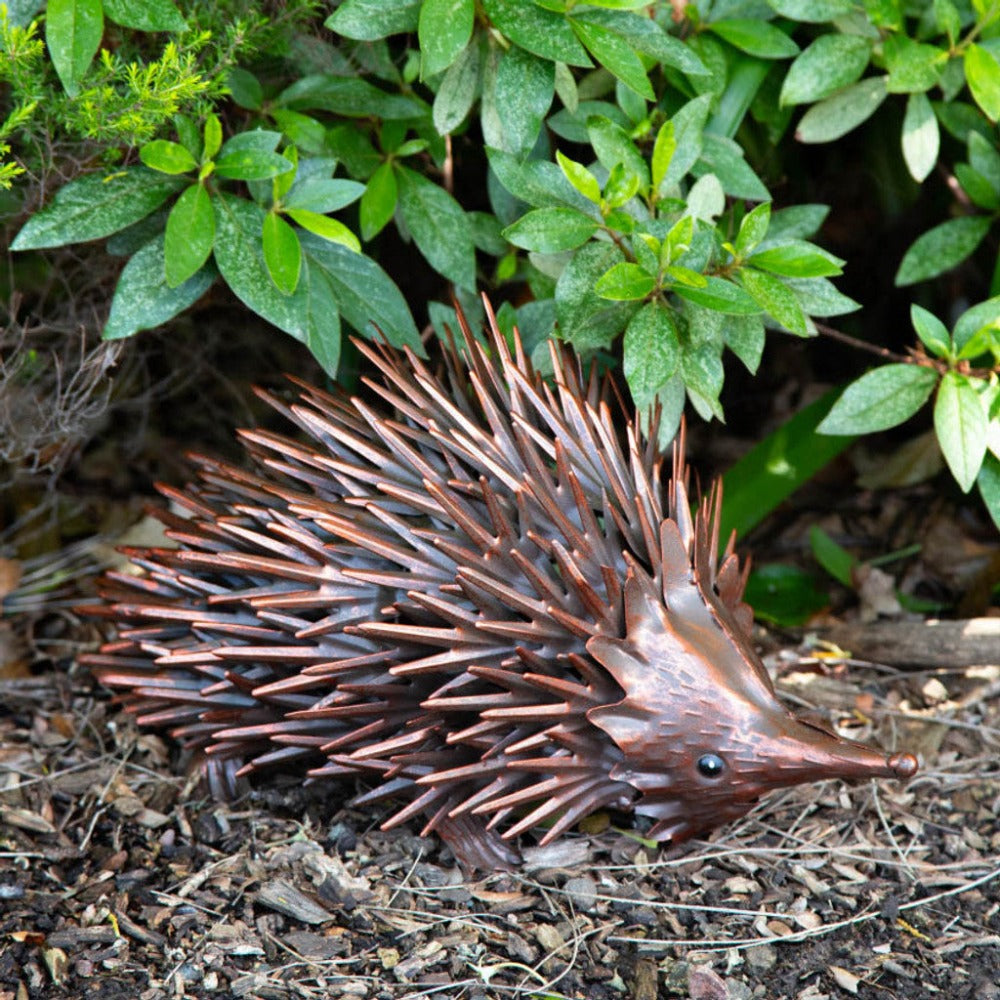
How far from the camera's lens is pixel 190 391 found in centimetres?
407

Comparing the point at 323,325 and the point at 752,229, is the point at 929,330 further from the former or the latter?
the point at 323,325

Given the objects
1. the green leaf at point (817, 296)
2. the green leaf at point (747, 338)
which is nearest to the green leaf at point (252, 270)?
the green leaf at point (747, 338)

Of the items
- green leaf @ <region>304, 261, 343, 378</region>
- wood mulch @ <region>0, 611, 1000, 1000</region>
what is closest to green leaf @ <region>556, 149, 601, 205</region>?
green leaf @ <region>304, 261, 343, 378</region>

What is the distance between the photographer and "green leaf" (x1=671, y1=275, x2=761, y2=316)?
2.34 m

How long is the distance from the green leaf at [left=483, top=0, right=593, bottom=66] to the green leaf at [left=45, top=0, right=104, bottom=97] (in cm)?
73

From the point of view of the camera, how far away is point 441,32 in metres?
2.27

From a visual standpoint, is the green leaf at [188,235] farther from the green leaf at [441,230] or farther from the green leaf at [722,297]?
the green leaf at [722,297]

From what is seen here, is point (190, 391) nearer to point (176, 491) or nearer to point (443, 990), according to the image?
point (176, 491)

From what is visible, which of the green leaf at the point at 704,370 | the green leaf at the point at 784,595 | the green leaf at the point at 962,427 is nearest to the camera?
the green leaf at the point at 704,370

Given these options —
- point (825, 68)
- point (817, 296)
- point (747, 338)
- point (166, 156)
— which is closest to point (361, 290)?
point (166, 156)

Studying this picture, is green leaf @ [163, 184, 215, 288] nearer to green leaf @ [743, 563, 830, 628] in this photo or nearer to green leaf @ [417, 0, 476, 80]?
green leaf @ [417, 0, 476, 80]

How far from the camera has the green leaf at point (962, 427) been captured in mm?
2576

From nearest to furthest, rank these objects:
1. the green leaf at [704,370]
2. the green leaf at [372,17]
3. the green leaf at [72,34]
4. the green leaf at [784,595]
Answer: the green leaf at [72,34]
the green leaf at [372,17]
the green leaf at [704,370]
the green leaf at [784,595]

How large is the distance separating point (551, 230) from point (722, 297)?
36 centimetres
